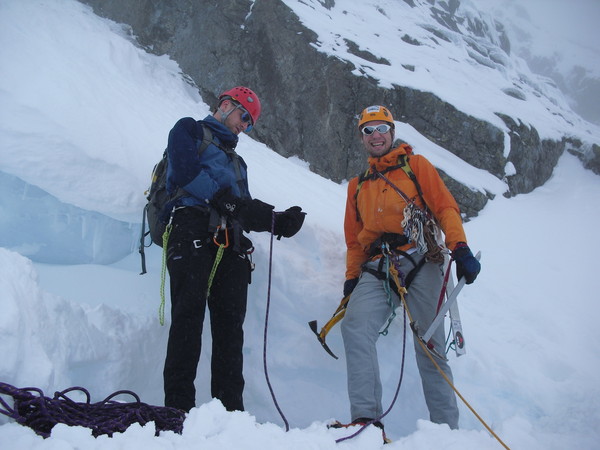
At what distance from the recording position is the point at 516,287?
20.9ft

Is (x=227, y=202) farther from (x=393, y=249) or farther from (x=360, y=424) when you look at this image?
(x=360, y=424)

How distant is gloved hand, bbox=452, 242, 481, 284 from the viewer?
238 cm

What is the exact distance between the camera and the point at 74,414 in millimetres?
1380

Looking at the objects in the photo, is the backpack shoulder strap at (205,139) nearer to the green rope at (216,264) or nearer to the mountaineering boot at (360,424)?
the green rope at (216,264)

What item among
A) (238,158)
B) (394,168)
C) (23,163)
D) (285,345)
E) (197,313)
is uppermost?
(394,168)

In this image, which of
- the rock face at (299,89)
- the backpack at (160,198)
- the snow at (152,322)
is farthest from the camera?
the rock face at (299,89)

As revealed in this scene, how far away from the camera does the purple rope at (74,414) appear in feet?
4.10

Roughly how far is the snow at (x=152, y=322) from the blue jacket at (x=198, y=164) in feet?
3.03

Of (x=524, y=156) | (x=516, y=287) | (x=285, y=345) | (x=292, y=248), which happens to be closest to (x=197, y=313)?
(x=285, y=345)

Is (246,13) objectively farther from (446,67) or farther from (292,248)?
(292,248)

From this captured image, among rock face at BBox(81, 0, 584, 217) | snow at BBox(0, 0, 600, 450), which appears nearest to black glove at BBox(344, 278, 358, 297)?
snow at BBox(0, 0, 600, 450)

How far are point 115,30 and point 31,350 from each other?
18286mm

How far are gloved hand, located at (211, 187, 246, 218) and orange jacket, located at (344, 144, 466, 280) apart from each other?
3.21 ft

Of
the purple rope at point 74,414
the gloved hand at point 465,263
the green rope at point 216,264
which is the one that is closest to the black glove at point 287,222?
the green rope at point 216,264
